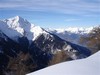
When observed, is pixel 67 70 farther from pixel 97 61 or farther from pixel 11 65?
pixel 11 65

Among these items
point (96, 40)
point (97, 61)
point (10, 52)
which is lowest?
point (10, 52)

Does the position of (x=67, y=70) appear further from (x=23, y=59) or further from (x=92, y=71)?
(x=23, y=59)

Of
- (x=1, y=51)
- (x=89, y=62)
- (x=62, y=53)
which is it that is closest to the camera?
(x=89, y=62)

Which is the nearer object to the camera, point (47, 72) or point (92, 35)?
point (47, 72)

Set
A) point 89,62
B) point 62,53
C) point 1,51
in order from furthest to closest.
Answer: point 1,51 → point 62,53 → point 89,62

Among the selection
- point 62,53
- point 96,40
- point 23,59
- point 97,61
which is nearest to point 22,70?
point 23,59

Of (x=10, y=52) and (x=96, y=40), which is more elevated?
(x=96, y=40)

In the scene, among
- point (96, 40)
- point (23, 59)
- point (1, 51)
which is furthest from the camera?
point (1, 51)

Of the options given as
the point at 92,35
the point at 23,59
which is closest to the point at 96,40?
the point at 92,35

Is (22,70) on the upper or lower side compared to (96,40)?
lower
